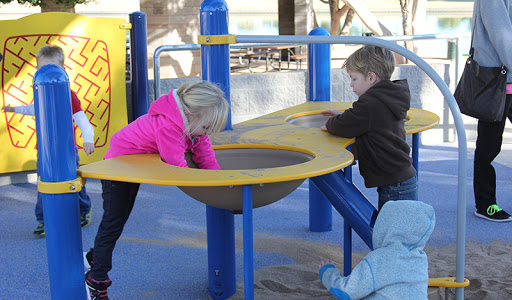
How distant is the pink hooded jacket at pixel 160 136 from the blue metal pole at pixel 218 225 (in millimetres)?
465

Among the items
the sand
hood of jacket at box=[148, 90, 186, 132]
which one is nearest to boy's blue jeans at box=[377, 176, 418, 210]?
the sand

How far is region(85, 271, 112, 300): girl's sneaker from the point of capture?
2523 millimetres

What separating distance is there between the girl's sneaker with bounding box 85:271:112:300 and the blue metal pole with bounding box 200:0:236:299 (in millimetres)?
544

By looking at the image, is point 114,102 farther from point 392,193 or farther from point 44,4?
point 44,4

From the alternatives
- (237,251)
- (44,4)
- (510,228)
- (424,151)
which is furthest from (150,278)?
(44,4)

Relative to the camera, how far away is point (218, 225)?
2.86m

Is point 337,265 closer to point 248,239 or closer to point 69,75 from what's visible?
point 248,239

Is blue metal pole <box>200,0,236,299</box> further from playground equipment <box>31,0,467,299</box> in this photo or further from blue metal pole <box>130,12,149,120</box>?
blue metal pole <box>130,12,149,120</box>

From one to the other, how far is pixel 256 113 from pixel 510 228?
2655mm

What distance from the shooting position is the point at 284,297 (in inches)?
113

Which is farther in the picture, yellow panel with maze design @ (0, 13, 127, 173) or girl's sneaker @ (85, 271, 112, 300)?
yellow panel with maze design @ (0, 13, 127, 173)

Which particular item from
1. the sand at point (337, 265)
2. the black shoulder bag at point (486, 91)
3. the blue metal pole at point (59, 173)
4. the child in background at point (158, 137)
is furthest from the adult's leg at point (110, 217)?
the black shoulder bag at point (486, 91)

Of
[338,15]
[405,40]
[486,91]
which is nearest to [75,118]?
[486,91]

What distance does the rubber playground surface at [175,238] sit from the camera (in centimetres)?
308
